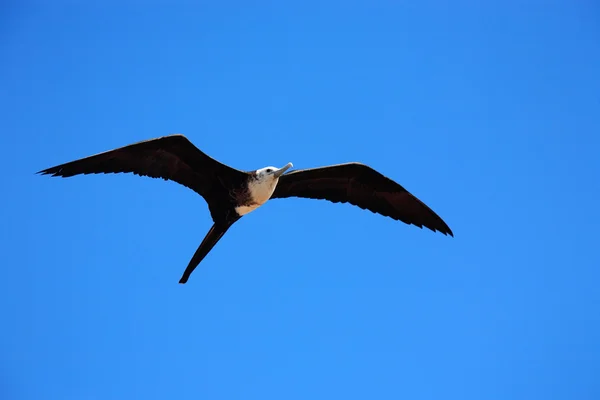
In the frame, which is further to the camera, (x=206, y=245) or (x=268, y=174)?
(x=206, y=245)

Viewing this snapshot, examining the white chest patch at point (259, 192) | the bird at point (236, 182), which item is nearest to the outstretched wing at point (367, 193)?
the bird at point (236, 182)

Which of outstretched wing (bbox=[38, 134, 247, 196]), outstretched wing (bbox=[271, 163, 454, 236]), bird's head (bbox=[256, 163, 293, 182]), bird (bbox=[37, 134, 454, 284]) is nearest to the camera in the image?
outstretched wing (bbox=[38, 134, 247, 196])

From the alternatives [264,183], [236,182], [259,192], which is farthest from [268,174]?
[236,182]

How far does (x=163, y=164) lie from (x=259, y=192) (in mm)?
1032

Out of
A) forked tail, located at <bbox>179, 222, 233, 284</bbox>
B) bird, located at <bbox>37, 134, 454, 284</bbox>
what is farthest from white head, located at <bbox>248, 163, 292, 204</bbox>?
forked tail, located at <bbox>179, 222, 233, 284</bbox>

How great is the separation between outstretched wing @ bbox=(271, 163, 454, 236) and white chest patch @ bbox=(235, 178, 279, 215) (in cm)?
53

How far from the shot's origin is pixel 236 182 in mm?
8086

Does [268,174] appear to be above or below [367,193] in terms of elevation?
below

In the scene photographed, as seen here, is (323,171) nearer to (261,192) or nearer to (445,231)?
(261,192)

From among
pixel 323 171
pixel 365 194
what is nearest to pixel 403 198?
pixel 365 194

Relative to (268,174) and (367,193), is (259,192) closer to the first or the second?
(268,174)

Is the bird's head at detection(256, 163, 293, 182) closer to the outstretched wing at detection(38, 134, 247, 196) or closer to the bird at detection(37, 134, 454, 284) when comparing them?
the bird at detection(37, 134, 454, 284)

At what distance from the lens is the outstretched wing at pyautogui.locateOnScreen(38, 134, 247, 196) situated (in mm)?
7273

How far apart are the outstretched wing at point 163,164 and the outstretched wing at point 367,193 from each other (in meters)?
0.85
